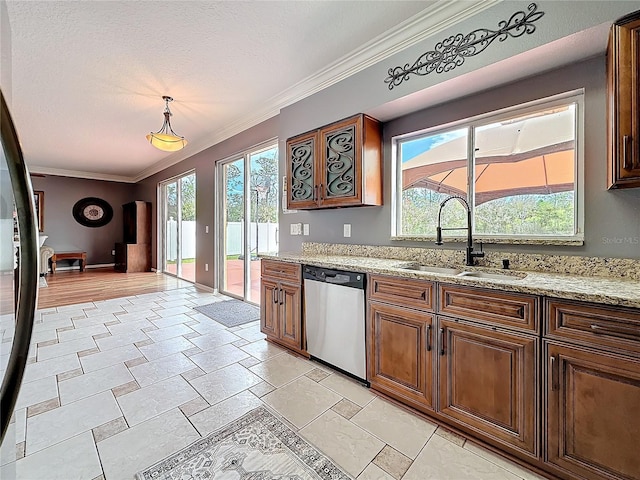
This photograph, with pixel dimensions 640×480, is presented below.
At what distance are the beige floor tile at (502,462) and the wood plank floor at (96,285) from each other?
17.0 ft

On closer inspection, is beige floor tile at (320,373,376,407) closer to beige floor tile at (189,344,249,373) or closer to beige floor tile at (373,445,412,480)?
beige floor tile at (373,445,412,480)

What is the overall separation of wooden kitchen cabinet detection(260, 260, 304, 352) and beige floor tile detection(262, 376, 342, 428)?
Result: 1.57 ft

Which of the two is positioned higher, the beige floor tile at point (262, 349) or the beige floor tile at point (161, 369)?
the beige floor tile at point (262, 349)

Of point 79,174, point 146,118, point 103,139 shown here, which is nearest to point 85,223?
point 79,174

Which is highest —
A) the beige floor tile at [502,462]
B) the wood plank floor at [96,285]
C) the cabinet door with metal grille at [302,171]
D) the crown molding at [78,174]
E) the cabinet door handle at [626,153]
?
the crown molding at [78,174]

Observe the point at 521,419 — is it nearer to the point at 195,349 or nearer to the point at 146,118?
the point at 195,349

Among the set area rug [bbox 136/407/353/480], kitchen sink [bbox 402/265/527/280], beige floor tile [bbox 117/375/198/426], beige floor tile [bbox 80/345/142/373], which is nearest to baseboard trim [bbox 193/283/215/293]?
beige floor tile [bbox 80/345/142/373]

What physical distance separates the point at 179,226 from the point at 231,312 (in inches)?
137

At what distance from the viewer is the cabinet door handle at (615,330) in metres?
1.12

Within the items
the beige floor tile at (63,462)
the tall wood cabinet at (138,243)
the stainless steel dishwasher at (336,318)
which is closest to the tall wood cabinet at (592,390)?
the stainless steel dishwasher at (336,318)

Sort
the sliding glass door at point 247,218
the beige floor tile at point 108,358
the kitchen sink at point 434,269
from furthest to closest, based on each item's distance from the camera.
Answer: the sliding glass door at point 247,218 < the beige floor tile at point 108,358 < the kitchen sink at point 434,269

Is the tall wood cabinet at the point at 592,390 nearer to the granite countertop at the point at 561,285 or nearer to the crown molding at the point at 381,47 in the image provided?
the granite countertop at the point at 561,285

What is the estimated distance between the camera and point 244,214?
4.41 meters

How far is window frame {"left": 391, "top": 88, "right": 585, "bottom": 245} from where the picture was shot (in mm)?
1764
